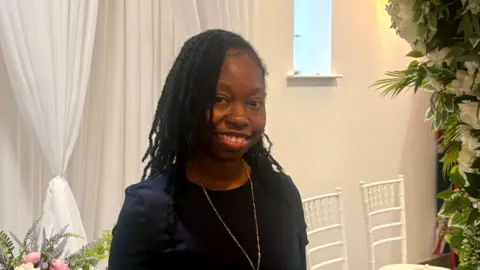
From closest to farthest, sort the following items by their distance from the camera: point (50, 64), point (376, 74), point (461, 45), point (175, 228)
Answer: point (461, 45), point (175, 228), point (50, 64), point (376, 74)

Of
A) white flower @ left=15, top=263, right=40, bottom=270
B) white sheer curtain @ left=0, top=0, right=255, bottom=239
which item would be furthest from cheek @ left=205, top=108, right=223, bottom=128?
white sheer curtain @ left=0, top=0, right=255, bottom=239

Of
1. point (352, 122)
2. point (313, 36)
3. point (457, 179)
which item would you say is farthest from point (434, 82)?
point (352, 122)

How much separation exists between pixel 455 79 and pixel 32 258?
3.14 ft

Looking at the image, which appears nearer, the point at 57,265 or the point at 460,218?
the point at 460,218

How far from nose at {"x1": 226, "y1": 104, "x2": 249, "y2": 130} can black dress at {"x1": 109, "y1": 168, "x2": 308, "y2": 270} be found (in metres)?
0.11

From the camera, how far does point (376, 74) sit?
124 inches

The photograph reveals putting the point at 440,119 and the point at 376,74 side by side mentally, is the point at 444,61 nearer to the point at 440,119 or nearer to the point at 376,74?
the point at 440,119

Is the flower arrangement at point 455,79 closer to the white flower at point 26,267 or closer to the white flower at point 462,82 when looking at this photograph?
the white flower at point 462,82

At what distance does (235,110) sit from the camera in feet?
2.88

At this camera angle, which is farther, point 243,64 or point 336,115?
point 336,115

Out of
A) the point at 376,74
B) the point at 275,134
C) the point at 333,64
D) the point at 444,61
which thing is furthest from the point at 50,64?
the point at 376,74

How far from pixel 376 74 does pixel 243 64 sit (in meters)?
2.38

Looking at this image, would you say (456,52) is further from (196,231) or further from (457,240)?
(196,231)

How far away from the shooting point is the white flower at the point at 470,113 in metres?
0.61
